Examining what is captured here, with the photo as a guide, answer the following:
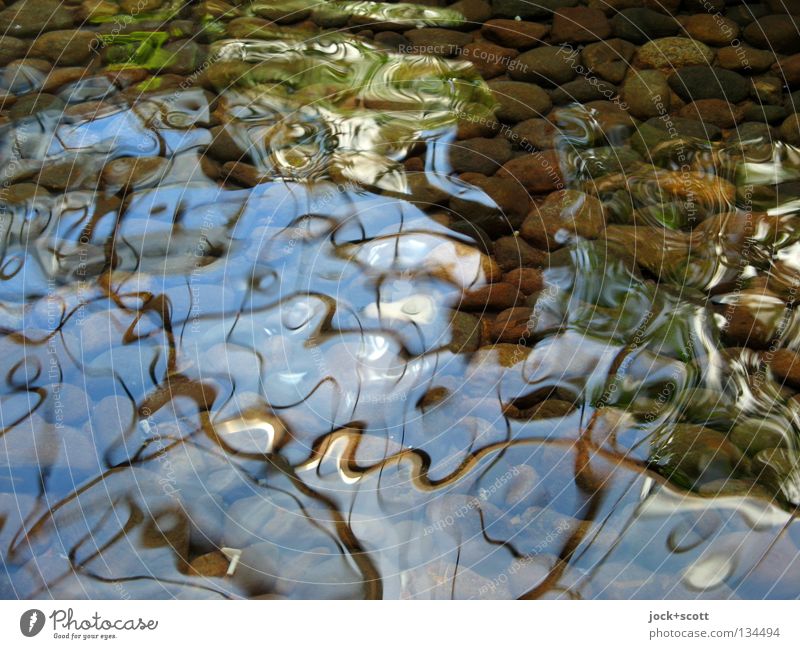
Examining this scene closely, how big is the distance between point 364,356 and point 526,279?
21cm

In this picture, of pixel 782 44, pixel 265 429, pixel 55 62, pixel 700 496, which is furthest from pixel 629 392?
pixel 55 62

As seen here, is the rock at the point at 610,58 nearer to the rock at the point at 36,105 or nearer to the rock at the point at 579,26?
the rock at the point at 579,26

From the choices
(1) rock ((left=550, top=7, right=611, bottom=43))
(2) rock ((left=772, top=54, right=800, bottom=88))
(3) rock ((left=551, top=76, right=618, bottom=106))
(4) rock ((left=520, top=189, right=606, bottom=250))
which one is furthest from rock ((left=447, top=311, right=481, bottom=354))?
(2) rock ((left=772, top=54, right=800, bottom=88))

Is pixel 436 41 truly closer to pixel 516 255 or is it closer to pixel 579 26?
pixel 579 26

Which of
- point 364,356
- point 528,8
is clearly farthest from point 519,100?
point 364,356

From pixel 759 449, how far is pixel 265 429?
1.75 feet

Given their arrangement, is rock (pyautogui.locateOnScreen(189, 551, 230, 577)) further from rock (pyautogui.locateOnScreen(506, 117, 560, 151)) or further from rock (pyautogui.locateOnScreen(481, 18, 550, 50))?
rock (pyautogui.locateOnScreen(481, 18, 550, 50))

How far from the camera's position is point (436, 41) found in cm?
128

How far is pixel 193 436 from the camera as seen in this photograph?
104 centimetres

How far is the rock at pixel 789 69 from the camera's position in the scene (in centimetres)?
126

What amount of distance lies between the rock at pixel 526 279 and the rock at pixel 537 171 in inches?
4.5

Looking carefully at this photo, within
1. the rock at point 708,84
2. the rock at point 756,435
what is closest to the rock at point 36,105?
the rock at point 708,84

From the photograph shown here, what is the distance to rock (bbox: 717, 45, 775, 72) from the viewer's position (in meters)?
1.27

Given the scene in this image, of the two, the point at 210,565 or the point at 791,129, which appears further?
the point at 791,129
